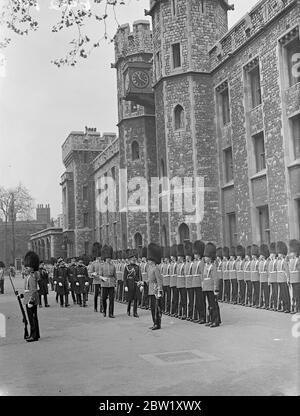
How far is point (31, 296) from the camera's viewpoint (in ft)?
34.5

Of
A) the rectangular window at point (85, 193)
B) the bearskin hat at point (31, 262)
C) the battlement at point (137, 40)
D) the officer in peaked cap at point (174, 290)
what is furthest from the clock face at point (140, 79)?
the rectangular window at point (85, 193)

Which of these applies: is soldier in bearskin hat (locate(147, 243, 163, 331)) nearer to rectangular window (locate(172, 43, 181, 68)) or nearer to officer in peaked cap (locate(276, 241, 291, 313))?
officer in peaked cap (locate(276, 241, 291, 313))

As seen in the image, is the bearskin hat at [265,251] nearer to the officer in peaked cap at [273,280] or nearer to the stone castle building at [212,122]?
the officer in peaked cap at [273,280]

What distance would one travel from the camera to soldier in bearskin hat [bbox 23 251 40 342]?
1046cm

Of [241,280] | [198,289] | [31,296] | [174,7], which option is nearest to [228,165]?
[174,7]

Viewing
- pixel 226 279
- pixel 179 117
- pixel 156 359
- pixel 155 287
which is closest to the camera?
pixel 156 359

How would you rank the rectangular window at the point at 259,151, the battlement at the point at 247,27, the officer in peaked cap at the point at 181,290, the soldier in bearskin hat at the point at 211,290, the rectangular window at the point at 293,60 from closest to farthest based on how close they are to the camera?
the soldier in bearskin hat at the point at 211,290, the officer in peaked cap at the point at 181,290, the rectangular window at the point at 293,60, the battlement at the point at 247,27, the rectangular window at the point at 259,151

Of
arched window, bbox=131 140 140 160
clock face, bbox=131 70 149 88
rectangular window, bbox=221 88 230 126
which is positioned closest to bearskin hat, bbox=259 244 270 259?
rectangular window, bbox=221 88 230 126

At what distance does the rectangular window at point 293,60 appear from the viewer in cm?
1742

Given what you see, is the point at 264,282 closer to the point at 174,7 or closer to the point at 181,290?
the point at 181,290

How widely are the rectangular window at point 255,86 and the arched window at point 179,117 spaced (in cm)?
422

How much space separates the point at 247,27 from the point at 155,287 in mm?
12596

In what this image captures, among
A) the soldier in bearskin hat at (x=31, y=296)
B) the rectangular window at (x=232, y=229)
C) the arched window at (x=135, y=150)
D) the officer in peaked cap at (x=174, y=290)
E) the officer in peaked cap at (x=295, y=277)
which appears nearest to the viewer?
the soldier in bearskin hat at (x=31, y=296)
